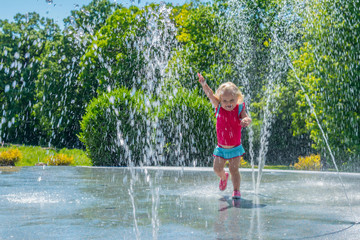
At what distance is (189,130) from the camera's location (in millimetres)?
15477

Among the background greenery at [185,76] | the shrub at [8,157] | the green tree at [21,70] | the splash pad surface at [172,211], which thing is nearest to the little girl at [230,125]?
the splash pad surface at [172,211]

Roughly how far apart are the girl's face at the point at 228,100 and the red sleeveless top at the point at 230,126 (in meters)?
0.13

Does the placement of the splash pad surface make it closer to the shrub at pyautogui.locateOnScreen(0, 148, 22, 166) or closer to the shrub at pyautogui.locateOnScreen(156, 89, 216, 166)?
the shrub at pyautogui.locateOnScreen(156, 89, 216, 166)

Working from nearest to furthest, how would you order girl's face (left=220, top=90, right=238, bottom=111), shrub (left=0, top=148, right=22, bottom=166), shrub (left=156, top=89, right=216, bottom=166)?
1. girl's face (left=220, top=90, right=238, bottom=111)
2. shrub (left=0, top=148, right=22, bottom=166)
3. shrub (left=156, top=89, right=216, bottom=166)

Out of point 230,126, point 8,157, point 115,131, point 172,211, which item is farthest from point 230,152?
point 8,157

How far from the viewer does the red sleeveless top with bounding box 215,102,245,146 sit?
6.53 m

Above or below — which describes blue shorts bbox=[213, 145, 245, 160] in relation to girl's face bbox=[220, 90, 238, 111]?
below

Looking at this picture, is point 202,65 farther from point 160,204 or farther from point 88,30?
point 160,204

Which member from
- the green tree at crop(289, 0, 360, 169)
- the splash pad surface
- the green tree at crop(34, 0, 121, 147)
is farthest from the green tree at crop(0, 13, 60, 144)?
the splash pad surface

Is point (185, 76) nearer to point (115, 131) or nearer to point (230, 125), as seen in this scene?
point (115, 131)

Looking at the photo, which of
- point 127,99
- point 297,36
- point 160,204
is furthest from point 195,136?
point 297,36

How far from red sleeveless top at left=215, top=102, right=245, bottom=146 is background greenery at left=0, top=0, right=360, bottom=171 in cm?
591

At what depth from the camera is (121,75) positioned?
3088 centimetres

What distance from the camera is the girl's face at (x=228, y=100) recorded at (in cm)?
633
